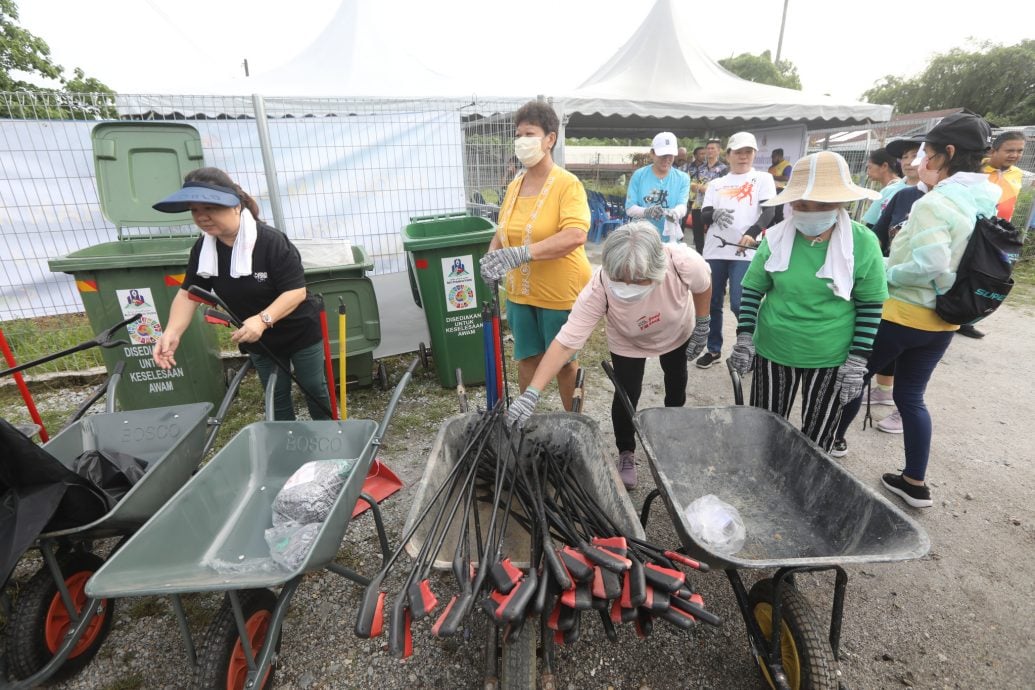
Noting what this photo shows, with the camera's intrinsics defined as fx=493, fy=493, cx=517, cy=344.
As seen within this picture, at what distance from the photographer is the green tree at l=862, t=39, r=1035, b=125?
25.5 metres

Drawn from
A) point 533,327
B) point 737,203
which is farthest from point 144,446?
point 737,203

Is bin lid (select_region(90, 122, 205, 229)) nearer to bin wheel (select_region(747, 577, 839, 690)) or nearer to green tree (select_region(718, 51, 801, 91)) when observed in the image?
bin wheel (select_region(747, 577, 839, 690))

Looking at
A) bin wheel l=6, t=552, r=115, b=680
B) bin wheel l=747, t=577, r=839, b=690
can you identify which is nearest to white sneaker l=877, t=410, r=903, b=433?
bin wheel l=747, t=577, r=839, b=690

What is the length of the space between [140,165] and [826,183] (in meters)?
4.37

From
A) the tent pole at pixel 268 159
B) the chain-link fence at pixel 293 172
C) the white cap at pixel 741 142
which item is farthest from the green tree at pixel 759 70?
the tent pole at pixel 268 159

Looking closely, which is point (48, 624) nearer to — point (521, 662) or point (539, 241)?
point (521, 662)

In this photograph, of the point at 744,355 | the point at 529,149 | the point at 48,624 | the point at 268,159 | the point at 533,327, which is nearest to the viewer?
the point at 48,624

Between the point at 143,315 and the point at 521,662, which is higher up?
the point at 143,315

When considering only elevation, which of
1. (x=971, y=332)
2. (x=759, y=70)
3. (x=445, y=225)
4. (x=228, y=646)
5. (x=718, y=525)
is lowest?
(x=971, y=332)

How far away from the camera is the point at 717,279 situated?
4.04 meters

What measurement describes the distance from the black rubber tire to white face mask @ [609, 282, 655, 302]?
1.25 meters

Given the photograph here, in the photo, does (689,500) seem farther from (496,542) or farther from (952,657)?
(952,657)

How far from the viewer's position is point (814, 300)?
6.82ft

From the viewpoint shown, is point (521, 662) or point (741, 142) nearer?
point (521, 662)
